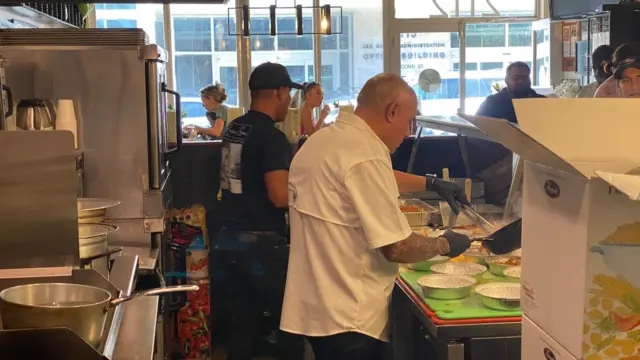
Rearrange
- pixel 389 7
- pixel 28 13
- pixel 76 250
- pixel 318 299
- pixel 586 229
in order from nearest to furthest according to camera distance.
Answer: pixel 586 229 < pixel 76 250 < pixel 318 299 < pixel 28 13 < pixel 389 7

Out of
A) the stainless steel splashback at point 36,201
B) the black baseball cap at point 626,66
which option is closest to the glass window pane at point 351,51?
the black baseball cap at point 626,66

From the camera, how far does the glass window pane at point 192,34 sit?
9.27m

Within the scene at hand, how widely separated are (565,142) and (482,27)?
8.69m

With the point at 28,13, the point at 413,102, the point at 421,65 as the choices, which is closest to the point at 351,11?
the point at 421,65

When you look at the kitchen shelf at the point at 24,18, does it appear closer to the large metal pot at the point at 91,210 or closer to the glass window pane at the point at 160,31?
the large metal pot at the point at 91,210

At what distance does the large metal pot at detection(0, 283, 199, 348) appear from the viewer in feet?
4.56

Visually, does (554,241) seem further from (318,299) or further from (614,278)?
(318,299)

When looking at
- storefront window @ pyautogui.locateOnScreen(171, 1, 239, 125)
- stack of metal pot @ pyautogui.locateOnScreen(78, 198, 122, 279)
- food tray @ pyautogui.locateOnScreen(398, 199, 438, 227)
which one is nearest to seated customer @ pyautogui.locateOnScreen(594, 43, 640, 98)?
food tray @ pyautogui.locateOnScreen(398, 199, 438, 227)

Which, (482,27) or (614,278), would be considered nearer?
(614,278)

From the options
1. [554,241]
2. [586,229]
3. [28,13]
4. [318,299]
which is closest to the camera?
[586,229]

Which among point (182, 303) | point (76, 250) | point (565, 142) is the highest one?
point (565, 142)

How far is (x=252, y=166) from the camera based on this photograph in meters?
3.54

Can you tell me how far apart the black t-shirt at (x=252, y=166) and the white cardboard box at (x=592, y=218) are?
2095mm

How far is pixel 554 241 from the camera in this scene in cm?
146
